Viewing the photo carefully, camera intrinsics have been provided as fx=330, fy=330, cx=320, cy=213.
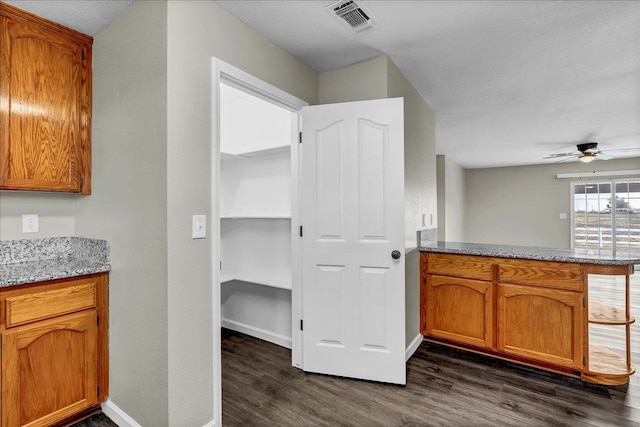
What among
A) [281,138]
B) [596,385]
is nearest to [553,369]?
[596,385]

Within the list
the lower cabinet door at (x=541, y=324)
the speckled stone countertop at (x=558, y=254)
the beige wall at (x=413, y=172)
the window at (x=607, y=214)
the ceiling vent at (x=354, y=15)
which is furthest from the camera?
the window at (x=607, y=214)

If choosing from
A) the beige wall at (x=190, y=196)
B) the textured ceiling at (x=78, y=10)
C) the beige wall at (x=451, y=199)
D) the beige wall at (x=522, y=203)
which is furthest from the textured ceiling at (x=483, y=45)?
the beige wall at (x=522, y=203)

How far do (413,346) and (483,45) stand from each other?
2.46 metres

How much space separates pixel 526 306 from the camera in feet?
8.60

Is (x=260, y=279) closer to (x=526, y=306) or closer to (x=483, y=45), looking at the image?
(x=526, y=306)

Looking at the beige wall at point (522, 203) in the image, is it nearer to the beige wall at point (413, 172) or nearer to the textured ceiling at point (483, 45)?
the textured ceiling at point (483, 45)

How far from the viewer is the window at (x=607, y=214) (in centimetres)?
684

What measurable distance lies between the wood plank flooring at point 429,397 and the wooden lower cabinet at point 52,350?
0.83 metres

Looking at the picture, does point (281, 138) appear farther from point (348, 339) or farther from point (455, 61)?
point (348, 339)

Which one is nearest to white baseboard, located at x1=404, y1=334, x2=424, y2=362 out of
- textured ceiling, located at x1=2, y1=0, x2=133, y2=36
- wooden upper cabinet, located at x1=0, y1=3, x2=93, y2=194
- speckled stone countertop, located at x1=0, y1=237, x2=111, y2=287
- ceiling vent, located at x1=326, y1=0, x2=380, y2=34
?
speckled stone countertop, located at x1=0, y1=237, x2=111, y2=287

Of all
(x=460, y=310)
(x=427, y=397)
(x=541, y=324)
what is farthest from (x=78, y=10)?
(x=541, y=324)

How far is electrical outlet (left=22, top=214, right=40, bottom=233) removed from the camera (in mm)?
2115

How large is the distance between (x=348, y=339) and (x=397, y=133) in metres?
1.53

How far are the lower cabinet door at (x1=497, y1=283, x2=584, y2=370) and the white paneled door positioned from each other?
102cm
